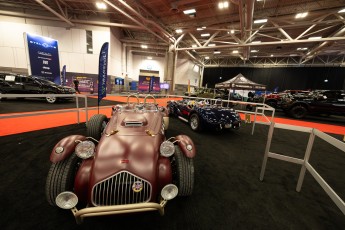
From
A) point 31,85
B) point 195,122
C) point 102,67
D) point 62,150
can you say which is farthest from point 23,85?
point 195,122

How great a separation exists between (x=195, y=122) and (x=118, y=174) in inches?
150

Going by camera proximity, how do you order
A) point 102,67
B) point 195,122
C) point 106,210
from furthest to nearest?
point 195,122, point 102,67, point 106,210

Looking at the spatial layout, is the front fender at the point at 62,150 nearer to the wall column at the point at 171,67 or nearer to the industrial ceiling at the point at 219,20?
the industrial ceiling at the point at 219,20

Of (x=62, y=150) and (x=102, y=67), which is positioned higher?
(x=102, y=67)

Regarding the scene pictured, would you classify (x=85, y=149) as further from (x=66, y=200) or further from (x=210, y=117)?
(x=210, y=117)

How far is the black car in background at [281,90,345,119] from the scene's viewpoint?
773cm

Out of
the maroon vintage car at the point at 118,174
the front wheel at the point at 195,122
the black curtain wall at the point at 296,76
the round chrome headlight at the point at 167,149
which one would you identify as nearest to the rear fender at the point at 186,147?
the maroon vintage car at the point at 118,174

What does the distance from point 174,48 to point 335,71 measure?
2383 cm

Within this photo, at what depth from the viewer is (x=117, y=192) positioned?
4.75 ft

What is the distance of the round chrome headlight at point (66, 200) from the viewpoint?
1.28 meters

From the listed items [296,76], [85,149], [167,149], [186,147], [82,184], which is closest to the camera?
[82,184]

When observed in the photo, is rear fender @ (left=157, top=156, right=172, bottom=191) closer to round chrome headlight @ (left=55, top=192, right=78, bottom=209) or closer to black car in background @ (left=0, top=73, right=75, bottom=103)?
round chrome headlight @ (left=55, top=192, right=78, bottom=209)

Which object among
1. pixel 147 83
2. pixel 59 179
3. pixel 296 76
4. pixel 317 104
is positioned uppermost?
pixel 296 76

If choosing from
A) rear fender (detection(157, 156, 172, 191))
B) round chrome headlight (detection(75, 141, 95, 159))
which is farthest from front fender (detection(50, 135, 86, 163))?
rear fender (detection(157, 156, 172, 191))
